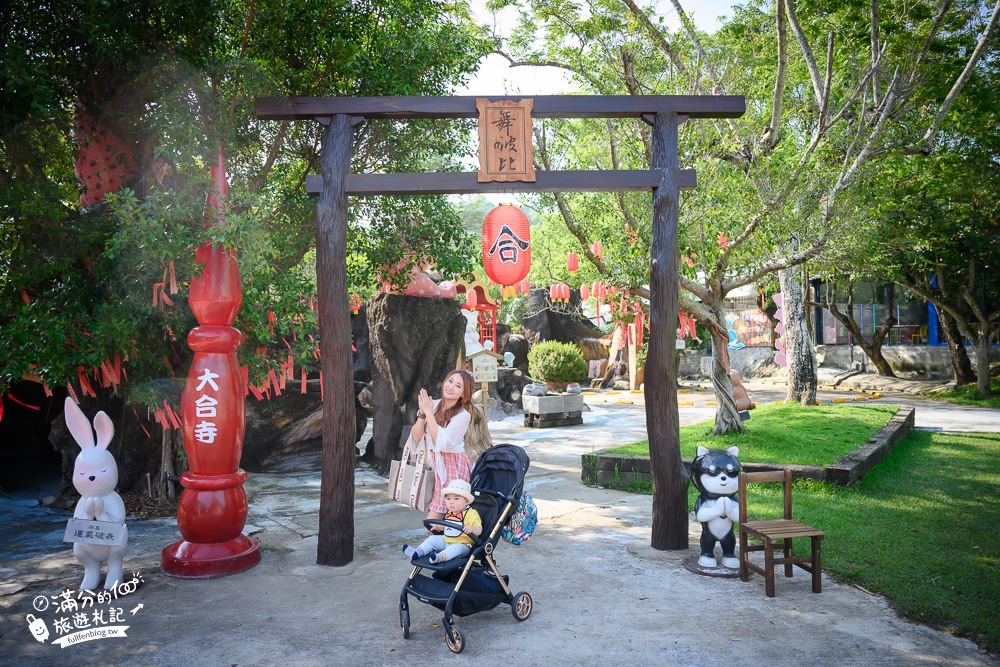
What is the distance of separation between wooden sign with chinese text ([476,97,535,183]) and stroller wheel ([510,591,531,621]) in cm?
335

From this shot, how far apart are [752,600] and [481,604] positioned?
196 cm

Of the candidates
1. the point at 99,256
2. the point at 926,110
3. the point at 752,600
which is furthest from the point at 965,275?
the point at 99,256

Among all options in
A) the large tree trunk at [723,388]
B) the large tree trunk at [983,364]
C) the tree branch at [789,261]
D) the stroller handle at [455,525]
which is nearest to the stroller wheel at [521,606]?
the stroller handle at [455,525]

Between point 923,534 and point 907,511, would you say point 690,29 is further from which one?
point 923,534

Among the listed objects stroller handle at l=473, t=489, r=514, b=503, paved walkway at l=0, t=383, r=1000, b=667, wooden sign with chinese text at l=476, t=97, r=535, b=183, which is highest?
wooden sign with chinese text at l=476, t=97, r=535, b=183

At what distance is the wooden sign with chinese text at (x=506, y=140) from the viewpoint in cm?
603

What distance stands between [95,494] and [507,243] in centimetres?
391

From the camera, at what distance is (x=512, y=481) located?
4914mm

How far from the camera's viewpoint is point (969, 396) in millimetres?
18000

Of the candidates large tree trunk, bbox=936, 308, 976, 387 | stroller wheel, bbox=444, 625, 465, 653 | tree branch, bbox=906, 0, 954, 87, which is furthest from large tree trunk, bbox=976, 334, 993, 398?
stroller wheel, bbox=444, 625, 465, 653

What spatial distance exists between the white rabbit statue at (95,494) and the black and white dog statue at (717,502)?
4.44 metres

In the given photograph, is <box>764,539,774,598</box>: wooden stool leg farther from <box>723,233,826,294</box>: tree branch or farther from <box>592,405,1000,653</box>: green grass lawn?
<box>723,233,826,294</box>: tree branch

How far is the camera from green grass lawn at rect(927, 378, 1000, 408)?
1712cm

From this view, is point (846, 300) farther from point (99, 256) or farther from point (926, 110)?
point (99, 256)
